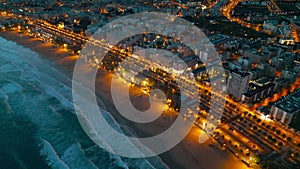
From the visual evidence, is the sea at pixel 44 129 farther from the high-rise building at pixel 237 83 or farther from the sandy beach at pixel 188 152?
the high-rise building at pixel 237 83

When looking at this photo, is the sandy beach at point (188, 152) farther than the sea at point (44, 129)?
No

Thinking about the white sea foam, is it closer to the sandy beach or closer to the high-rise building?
the sandy beach

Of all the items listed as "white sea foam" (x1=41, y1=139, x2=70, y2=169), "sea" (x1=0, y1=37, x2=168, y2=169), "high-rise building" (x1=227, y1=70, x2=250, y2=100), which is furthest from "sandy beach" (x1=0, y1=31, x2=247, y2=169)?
"high-rise building" (x1=227, y1=70, x2=250, y2=100)

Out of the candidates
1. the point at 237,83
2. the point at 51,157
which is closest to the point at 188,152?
the point at 237,83

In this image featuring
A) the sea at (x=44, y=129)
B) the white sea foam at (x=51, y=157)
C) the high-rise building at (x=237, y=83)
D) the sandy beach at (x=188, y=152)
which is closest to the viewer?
the sandy beach at (x=188, y=152)

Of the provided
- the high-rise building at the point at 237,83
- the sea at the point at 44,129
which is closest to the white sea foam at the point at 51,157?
the sea at the point at 44,129

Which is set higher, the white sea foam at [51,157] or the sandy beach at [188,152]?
the sandy beach at [188,152]

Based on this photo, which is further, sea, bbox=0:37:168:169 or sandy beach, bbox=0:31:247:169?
sea, bbox=0:37:168:169

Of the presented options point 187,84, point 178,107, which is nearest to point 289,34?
point 187,84

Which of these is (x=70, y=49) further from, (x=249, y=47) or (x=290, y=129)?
(x=290, y=129)
